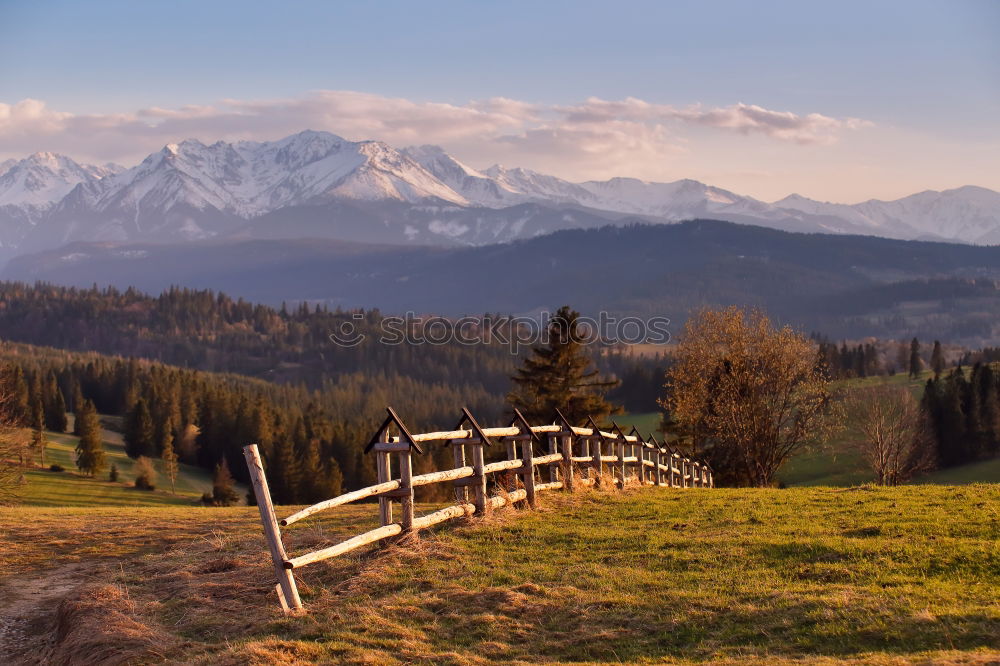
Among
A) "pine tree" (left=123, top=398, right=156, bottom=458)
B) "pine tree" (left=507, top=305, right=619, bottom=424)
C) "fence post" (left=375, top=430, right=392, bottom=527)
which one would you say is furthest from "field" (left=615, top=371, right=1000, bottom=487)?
"pine tree" (left=123, top=398, right=156, bottom=458)

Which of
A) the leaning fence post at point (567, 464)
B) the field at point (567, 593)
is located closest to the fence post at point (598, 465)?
the leaning fence post at point (567, 464)

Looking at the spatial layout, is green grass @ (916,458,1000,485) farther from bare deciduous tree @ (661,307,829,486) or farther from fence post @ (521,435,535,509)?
fence post @ (521,435,535,509)

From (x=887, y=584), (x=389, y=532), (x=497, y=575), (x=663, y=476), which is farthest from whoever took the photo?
(x=663, y=476)

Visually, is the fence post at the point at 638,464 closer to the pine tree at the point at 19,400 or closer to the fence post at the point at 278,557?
the fence post at the point at 278,557

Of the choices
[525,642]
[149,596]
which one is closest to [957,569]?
[525,642]

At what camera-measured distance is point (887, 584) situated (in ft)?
44.1

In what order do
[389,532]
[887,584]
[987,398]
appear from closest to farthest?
[887,584]
[389,532]
[987,398]

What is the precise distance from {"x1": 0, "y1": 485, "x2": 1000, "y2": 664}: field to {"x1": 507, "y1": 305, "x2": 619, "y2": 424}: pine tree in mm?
27906

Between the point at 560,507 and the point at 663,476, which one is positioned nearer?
the point at 560,507

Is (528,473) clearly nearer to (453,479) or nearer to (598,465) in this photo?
(453,479)

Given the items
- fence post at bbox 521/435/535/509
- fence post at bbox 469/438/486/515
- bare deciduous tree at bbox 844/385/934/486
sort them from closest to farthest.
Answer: fence post at bbox 469/438/486/515 < fence post at bbox 521/435/535/509 < bare deciduous tree at bbox 844/385/934/486

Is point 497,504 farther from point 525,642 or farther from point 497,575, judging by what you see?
point 525,642

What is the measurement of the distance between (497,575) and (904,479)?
74055 millimetres

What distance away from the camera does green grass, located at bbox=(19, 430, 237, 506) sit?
3125 inches
